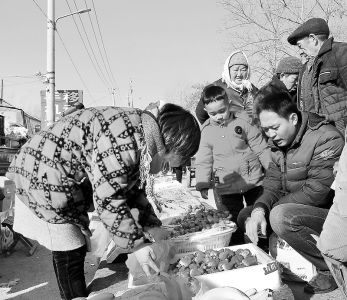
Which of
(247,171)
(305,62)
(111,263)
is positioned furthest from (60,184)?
(305,62)

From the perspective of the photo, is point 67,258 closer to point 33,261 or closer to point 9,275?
point 9,275

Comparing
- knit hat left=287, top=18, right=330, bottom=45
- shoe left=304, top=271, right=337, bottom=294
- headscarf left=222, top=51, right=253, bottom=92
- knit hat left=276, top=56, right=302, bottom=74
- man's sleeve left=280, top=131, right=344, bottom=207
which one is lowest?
shoe left=304, top=271, right=337, bottom=294

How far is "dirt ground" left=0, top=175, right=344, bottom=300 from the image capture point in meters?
3.22

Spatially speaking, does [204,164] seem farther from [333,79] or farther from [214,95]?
[333,79]

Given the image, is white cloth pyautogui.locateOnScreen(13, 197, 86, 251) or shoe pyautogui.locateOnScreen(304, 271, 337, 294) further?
shoe pyautogui.locateOnScreen(304, 271, 337, 294)

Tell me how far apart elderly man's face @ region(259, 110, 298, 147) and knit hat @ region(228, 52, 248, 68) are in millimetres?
1551

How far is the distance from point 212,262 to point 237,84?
215 centimetres

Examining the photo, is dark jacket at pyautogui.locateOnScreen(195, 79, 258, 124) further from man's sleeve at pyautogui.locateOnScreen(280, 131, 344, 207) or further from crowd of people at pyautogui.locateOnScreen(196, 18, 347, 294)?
man's sleeve at pyautogui.locateOnScreen(280, 131, 344, 207)

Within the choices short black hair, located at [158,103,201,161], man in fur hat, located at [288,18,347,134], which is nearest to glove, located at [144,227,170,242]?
short black hair, located at [158,103,201,161]

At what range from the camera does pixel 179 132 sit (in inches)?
81.0

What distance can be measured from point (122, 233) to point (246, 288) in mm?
873

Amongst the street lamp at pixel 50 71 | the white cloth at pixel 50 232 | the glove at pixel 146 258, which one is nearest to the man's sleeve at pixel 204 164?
the white cloth at pixel 50 232

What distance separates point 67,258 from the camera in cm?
250

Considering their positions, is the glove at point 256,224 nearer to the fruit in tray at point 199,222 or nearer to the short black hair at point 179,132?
the fruit in tray at point 199,222
